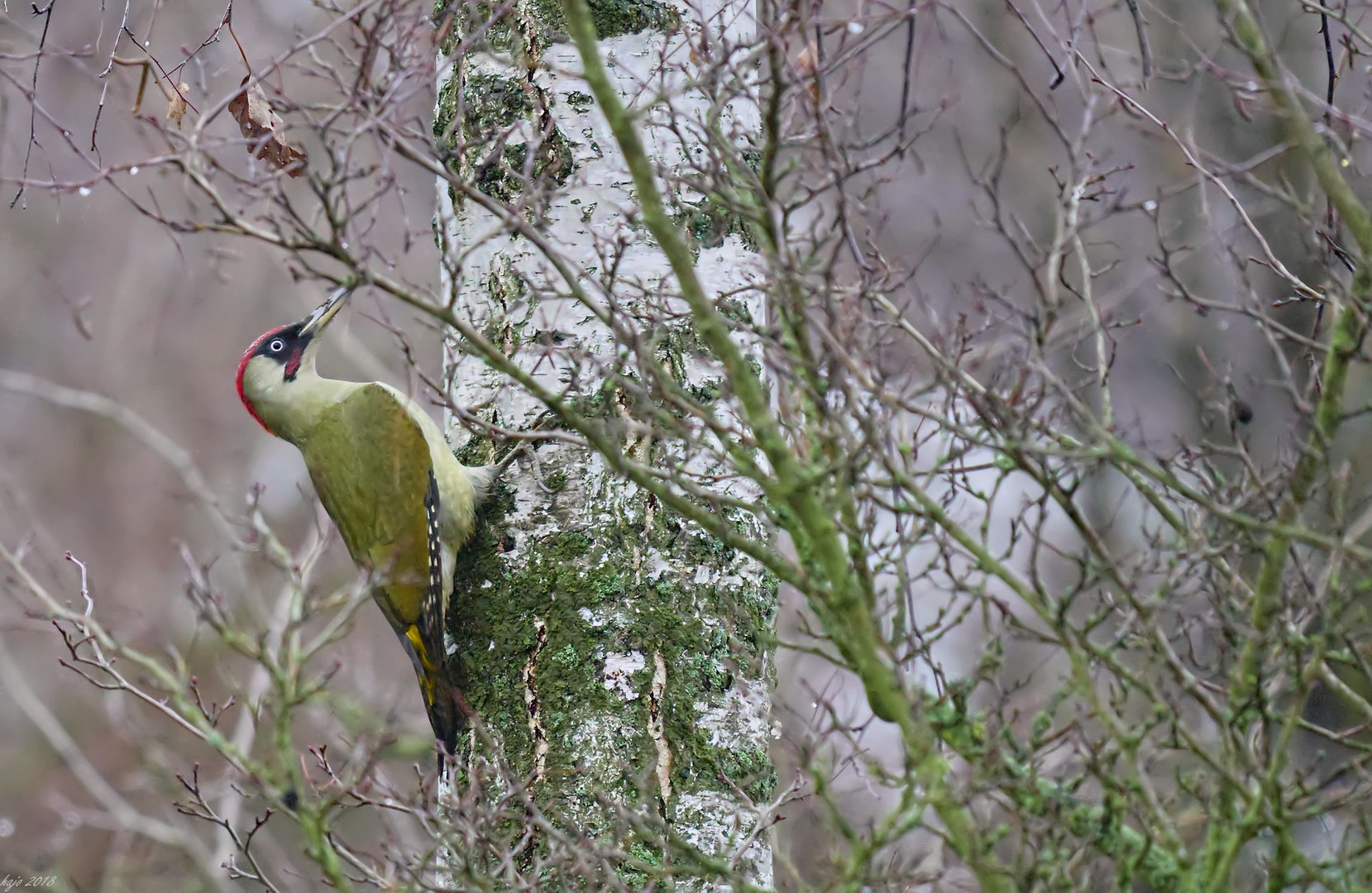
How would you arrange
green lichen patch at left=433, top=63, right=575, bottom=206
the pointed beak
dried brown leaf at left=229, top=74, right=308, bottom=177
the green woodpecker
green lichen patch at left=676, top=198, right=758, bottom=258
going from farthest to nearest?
the pointed beak
the green woodpecker
green lichen patch at left=433, top=63, right=575, bottom=206
green lichen patch at left=676, top=198, right=758, bottom=258
dried brown leaf at left=229, top=74, right=308, bottom=177

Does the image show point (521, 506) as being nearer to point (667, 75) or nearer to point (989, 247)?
point (667, 75)

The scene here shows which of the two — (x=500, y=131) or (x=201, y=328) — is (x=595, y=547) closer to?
(x=500, y=131)

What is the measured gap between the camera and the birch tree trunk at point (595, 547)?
3.00 metres

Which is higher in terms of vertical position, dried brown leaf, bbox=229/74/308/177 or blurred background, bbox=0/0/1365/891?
blurred background, bbox=0/0/1365/891

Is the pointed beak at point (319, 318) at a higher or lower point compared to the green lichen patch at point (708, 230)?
higher

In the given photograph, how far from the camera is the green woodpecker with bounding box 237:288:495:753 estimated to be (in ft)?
12.0

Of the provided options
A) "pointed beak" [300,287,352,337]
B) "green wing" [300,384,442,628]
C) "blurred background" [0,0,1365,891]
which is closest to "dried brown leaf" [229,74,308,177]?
"green wing" [300,384,442,628]

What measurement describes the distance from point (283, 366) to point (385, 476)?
777 millimetres

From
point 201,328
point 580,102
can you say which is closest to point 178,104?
point 580,102

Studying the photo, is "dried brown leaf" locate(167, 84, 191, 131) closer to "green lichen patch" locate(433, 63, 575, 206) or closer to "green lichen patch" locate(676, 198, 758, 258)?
"green lichen patch" locate(433, 63, 575, 206)

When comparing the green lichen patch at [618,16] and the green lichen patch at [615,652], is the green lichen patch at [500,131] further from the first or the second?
the green lichen patch at [615,652]

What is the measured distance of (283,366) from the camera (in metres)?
4.88

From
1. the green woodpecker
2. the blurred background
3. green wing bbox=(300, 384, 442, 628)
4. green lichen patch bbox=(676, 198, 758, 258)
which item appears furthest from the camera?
the blurred background

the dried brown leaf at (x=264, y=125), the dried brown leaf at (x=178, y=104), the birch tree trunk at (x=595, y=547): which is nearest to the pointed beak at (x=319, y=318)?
the birch tree trunk at (x=595, y=547)
